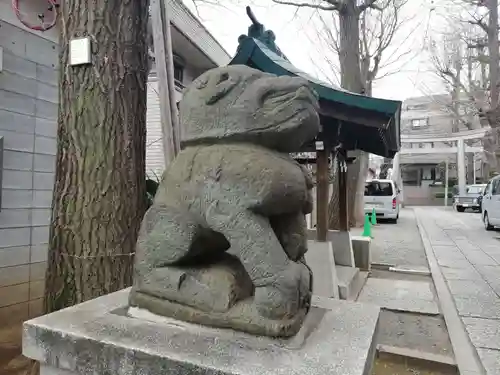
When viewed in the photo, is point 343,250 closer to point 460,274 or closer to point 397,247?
point 460,274

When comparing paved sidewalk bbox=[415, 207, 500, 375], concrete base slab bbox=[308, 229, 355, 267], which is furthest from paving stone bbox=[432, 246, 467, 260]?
concrete base slab bbox=[308, 229, 355, 267]

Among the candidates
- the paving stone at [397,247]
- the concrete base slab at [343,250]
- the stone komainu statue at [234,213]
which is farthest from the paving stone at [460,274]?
the stone komainu statue at [234,213]

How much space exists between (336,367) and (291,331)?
23 centimetres

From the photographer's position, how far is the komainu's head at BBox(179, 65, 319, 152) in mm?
1579

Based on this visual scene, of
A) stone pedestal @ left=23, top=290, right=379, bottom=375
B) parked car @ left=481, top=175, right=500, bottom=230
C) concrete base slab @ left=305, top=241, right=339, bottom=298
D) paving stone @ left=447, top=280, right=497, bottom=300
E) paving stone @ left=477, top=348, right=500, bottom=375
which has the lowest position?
paving stone @ left=477, top=348, right=500, bottom=375

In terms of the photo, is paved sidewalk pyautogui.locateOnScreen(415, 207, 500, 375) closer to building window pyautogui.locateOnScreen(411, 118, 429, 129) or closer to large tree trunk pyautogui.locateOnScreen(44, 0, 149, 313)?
large tree trunk pyautogui.locateOnScreen(44, 0, 149, 313)

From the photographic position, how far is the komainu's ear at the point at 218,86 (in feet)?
5.35

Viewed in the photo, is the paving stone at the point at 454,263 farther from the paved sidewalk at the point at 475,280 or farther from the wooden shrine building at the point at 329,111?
the wooden shrine building at the point at 329,111

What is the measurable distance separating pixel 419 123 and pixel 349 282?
30585 mm

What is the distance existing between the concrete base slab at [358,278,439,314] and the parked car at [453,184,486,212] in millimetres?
16384

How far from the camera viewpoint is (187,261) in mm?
1642

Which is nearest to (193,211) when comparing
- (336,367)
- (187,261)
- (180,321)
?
(187,261)

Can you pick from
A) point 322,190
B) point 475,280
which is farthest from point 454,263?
point 322,190

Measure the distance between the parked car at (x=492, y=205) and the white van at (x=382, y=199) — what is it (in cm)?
306
